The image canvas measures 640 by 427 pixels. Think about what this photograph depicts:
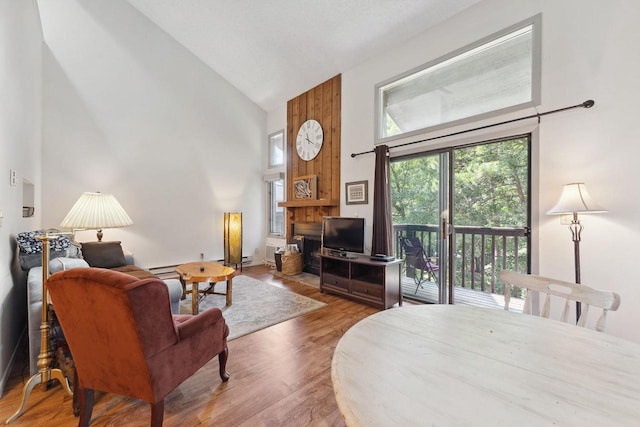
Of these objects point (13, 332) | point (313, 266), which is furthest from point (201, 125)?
point (13, 332)

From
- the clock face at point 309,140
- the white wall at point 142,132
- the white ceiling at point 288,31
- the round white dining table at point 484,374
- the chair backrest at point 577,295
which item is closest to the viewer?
the round white dining table at point 484,374

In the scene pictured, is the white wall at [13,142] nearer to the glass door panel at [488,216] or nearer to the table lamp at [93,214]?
the table lamp at [93,214]

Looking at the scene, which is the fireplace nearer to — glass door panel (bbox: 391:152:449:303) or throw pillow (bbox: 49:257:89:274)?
glass door panel (bbox: 391:152:449:303)

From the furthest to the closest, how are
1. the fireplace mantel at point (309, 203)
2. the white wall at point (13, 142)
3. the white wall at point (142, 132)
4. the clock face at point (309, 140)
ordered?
the clock face at point (309, 140) < the fireplace mantel at point (309, 203) < the white wall at point (142, 132) < the white wall at point (13, 142)

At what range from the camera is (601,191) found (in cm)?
222

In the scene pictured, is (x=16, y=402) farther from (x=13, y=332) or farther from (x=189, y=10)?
(x=189, y=10)

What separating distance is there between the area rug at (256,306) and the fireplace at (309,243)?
1.10 meters

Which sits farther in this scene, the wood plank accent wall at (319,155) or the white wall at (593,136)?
the wood plank accent wall at (319,155)

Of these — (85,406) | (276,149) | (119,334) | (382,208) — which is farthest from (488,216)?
(276,149)

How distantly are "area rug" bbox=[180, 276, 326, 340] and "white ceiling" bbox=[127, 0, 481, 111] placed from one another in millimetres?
3631

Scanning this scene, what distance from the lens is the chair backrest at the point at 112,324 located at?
3.92 feet

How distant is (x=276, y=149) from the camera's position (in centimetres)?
589

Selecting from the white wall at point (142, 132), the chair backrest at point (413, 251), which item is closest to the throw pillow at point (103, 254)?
the white wall at point (142, 132)

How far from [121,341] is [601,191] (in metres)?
3.55
